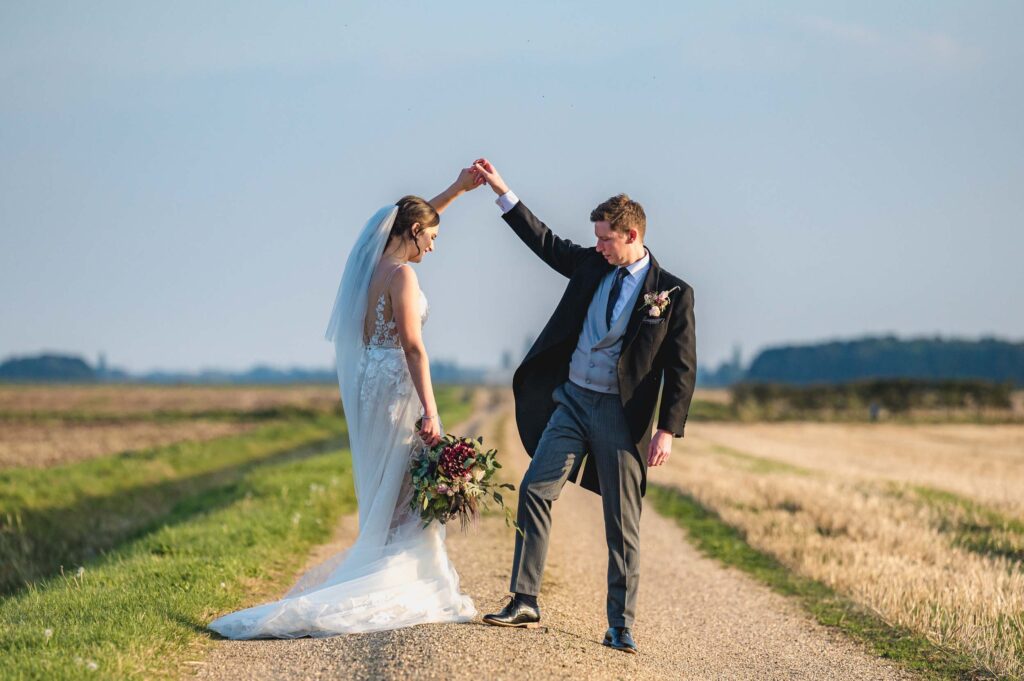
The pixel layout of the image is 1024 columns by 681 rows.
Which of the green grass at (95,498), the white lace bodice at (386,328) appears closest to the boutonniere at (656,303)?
the white lace bodice at (386,328)

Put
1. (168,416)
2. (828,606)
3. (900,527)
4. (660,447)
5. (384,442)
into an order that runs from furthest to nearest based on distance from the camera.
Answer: (168,416) → (900,527) → (828,606) → (384,442) → (660,447)

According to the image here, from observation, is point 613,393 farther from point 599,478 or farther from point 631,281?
point 631,281

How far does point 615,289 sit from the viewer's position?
6.58 metres

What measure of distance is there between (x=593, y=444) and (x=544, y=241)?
4.57ft

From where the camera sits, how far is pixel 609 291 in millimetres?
6586

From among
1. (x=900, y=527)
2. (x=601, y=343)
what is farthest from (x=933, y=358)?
(x=601, y=343)

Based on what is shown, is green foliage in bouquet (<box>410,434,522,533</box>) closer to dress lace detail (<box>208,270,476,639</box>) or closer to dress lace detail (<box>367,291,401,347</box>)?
dress lace detail (<box>208,270,476,639</box>)

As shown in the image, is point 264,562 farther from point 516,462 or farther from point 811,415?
point 811,415

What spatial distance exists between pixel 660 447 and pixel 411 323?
1.75 meters

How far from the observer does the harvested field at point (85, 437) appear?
25816mm

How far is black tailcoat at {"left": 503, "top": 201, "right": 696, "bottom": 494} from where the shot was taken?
6.49 meters

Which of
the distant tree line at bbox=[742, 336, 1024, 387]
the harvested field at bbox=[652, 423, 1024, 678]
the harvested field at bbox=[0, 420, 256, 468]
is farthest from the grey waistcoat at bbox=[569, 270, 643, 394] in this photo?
the distant tree line at bbox=[742, 336, 1024, 387]

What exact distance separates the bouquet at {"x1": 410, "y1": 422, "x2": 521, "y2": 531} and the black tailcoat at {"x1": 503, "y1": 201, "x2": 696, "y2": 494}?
37 centimetres

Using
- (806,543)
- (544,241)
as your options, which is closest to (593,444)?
(544,241)
